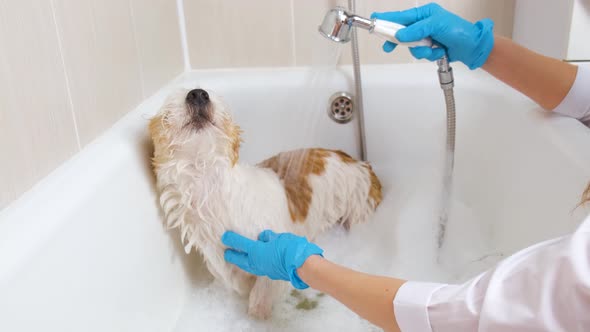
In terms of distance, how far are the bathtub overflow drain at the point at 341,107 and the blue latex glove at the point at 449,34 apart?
0.99 feet

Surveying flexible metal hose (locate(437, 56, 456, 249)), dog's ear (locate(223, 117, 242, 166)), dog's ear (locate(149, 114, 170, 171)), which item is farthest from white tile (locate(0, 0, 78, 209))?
flexible metal hose (locate(437, 56, 456, 249))

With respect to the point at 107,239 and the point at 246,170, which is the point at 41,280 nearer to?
the point at 107,239

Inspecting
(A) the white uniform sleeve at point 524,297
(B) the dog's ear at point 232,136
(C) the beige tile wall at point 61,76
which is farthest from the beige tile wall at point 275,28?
(A) the white uniform sleeve at point 524,297

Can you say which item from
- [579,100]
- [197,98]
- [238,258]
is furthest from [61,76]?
[579,100]

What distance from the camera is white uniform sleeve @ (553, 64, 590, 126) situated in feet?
3.11

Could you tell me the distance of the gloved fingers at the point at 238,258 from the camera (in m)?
0.98

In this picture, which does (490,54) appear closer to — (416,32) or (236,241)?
(416,32)

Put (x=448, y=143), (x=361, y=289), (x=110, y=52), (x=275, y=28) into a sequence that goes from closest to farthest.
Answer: (x=361, y=289)
(x=110, y=52)
(x=448, y=143)
(x=275, y=28)

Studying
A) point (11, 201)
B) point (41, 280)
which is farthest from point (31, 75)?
point (41, 280)

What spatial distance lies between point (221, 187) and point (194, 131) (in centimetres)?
12

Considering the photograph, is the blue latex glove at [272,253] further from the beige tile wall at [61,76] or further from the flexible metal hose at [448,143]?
the flexible metal hose at [448,143]

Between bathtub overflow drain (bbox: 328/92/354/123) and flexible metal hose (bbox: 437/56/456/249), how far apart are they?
286 millimetres

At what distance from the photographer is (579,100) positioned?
970 millimetres

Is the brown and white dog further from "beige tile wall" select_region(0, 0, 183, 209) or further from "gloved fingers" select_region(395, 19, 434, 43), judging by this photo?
"gloved fingers" select_region(395, 19, 434, 43)
